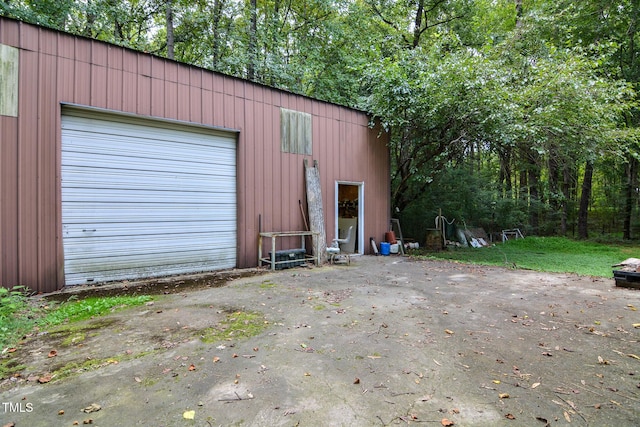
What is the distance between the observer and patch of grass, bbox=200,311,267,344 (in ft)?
9.40

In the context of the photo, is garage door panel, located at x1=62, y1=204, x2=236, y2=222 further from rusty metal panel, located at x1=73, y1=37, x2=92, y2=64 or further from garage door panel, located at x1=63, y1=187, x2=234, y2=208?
rusty metal panel, located at x1=73, y1=37, x2=92, y2=64

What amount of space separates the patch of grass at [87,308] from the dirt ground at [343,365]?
0.24 metres

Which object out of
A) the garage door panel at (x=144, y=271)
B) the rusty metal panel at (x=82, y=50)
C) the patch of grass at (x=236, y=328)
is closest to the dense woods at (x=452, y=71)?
the rusty metal panel at (x=82, y=50)

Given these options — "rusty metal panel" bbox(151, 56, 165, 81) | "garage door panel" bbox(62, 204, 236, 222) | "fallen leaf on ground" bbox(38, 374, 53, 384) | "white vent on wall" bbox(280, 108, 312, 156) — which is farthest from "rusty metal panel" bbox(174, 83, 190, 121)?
"fallen leaf on ground" bbox(38, 374, 53, 384)

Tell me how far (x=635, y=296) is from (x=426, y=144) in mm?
5748

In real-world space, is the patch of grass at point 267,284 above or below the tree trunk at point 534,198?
below

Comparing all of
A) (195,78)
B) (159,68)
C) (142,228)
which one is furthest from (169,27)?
(142,228)

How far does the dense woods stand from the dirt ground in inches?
197

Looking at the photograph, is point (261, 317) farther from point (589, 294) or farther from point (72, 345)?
point (589, 294)

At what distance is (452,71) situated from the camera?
730cm

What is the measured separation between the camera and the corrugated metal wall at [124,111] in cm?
415

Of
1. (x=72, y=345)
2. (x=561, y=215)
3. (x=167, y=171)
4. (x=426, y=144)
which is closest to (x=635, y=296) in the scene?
(x=426, y=144)

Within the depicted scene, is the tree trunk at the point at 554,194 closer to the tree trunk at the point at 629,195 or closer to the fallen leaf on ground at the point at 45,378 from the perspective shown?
the tree trunk at the point at 629,195

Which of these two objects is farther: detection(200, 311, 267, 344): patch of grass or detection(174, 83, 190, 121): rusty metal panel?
detection(174, 83, 190, 121): rusty metal panel
